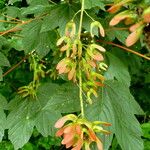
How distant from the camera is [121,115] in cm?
111

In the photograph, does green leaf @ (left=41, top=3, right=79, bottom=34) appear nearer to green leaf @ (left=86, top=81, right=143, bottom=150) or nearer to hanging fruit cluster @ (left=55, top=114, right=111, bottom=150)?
green leaf @ (left=86, top=81, right=143, bottom=150)

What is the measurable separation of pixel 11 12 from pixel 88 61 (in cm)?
106

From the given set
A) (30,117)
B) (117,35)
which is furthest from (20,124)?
(117,35)

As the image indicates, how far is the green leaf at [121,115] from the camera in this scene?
1080 millimetres

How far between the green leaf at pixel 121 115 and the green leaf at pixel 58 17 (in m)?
0.23

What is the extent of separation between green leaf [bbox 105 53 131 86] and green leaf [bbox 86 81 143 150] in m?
0.10

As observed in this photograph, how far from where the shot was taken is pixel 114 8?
64 cm

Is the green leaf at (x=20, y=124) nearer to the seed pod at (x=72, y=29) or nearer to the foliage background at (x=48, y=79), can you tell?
the foliage background at (x=48, y=79)

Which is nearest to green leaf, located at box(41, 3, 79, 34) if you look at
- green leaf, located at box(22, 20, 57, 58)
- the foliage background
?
the foliage background

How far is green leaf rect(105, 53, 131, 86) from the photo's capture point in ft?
4.09

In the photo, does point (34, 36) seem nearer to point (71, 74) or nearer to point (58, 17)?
point (58, 17)

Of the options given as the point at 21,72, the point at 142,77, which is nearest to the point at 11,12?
the point at 21,72

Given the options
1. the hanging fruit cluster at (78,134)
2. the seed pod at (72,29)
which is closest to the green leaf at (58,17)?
the seed pod at (72,29)

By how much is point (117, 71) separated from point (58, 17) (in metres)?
0.27
